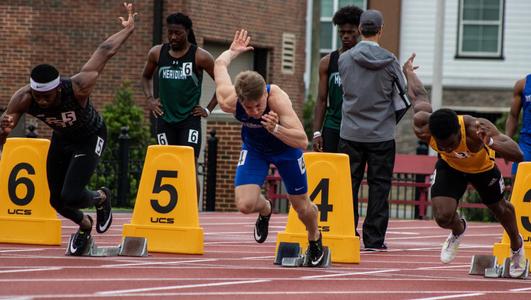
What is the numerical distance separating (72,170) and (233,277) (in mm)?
2409

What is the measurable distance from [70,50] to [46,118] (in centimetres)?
1512

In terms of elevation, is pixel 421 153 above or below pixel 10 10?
below

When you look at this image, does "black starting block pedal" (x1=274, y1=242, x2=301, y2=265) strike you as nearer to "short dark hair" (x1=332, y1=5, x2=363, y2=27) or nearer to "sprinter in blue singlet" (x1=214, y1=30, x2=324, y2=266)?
"sprinter in blue singlet" (x1=214, y1=30, x2=324, y2=266)

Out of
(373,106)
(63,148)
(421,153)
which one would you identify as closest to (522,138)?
(373,106)

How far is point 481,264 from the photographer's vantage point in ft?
43.2

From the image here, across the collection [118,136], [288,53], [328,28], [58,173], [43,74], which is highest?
[43,74]

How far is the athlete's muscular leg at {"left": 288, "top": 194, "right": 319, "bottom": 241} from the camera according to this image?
12.8m

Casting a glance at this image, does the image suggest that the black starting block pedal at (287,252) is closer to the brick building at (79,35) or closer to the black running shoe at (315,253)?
the black running shoe at (315,253)

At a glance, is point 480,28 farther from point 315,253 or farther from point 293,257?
point 315,253

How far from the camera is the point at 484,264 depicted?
13.1 metres

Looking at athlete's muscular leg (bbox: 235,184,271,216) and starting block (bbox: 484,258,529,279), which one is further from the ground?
athlete's muscular leg (bbox: 235,184,271,216)

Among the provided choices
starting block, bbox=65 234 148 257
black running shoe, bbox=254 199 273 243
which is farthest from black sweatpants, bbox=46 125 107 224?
black running shoe, bbox=254 199 273 243

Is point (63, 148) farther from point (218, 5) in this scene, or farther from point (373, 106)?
point (218, 5)

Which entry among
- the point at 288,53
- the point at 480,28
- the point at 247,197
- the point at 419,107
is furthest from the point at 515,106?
the point at 480,28
